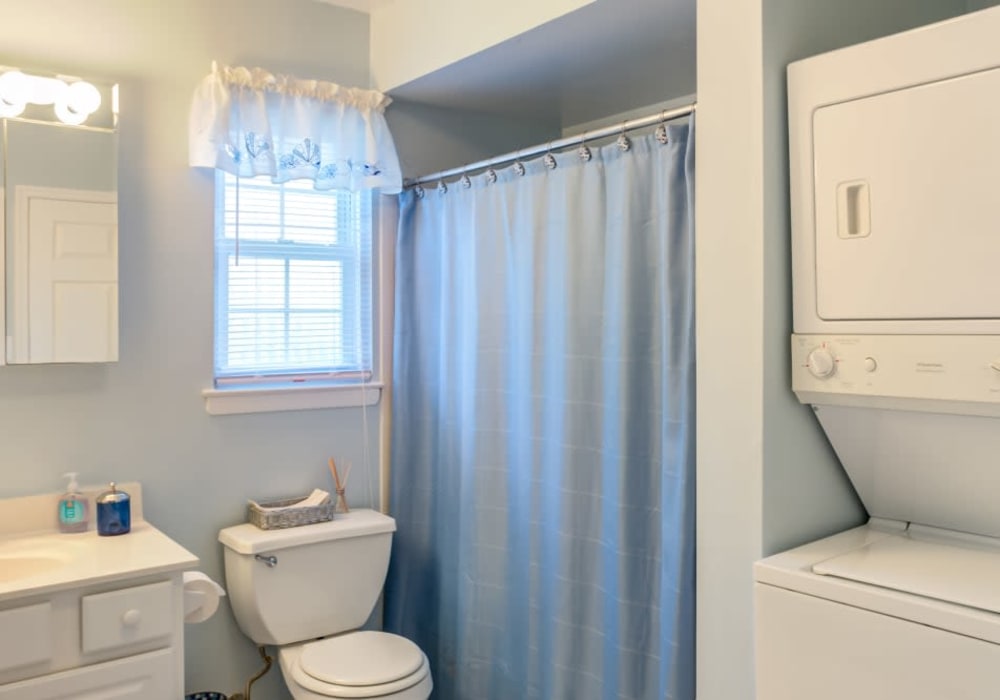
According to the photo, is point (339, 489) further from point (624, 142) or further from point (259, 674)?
point (624, 142)

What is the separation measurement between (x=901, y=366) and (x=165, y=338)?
1932 mm

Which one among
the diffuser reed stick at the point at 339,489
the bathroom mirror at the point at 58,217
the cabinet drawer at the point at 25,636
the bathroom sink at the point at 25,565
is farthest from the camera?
the diffuser reed stick at the point at 339,489

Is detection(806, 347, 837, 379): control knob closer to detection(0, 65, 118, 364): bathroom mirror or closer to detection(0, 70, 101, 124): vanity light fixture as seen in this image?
detection(0, 65, 118, 364): bathroom mirror

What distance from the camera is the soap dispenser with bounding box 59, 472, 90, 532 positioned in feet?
7.46

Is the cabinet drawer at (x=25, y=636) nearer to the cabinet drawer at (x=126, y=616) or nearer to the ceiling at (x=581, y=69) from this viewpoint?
the cabinet drawer at (x=126, y=616)

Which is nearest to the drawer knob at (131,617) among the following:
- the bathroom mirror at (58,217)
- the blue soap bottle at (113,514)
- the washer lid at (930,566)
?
the blue soap bottle at (113,514)

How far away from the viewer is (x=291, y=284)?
2738 mm

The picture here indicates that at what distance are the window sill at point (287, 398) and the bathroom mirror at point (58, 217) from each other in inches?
13.8

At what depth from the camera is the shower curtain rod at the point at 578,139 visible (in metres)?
1.96

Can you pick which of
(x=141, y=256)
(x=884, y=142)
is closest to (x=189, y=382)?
(x=141, y=256)

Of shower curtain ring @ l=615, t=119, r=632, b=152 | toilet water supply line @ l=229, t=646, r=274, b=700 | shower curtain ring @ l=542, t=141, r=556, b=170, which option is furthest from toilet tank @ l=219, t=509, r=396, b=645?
shower curtain ring @ l=615, t=119, r=632, b=152

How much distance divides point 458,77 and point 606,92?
1.64ft

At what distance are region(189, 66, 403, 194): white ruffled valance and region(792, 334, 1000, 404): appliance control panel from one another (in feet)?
5.09

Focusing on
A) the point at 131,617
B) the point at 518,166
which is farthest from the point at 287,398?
the point at 518,166
